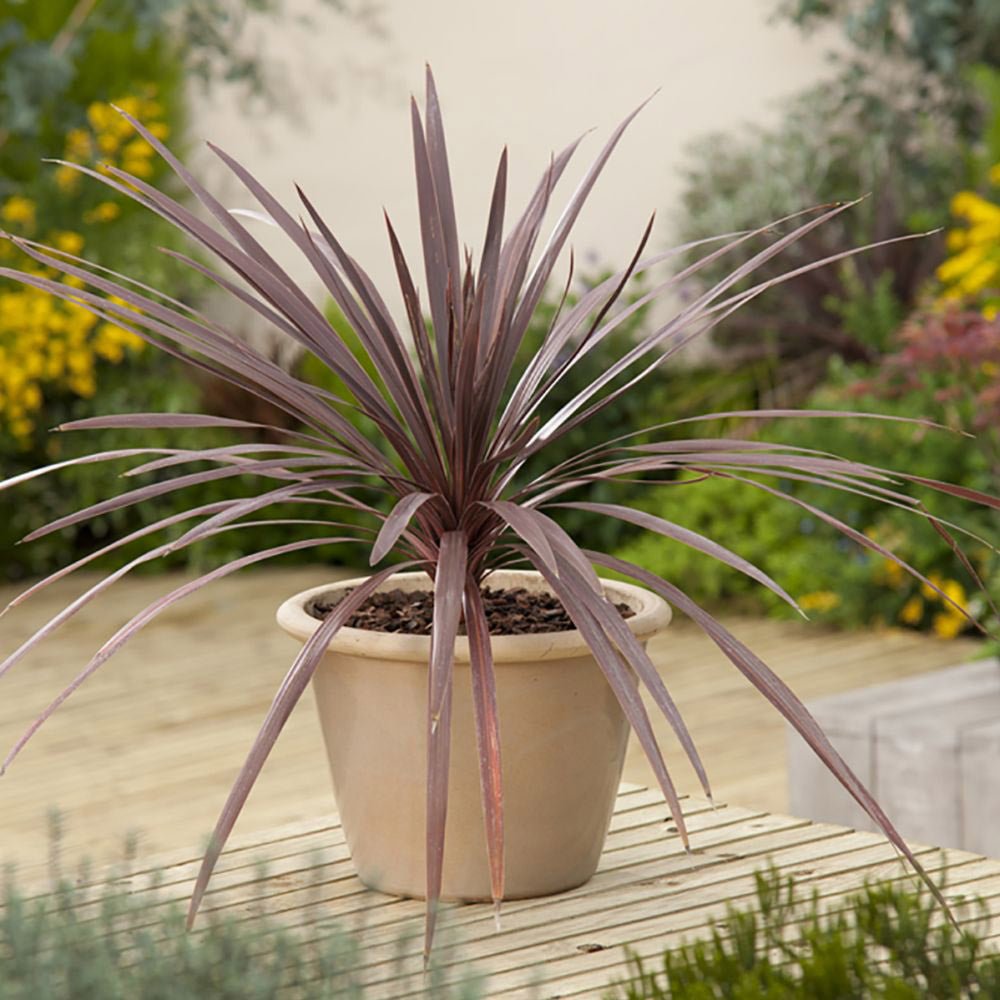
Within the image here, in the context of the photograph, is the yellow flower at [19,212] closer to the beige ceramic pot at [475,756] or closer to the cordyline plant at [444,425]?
the cordyline plant at [444,425]

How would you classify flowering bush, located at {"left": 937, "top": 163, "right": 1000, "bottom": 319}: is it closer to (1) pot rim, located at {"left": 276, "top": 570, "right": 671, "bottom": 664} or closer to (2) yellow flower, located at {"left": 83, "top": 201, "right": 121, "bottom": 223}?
(2) yellow flower, located at {"left": 83, "top": 201, "right": 121, "bottom": 223}

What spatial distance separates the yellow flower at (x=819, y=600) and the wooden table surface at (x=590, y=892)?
10.8ft

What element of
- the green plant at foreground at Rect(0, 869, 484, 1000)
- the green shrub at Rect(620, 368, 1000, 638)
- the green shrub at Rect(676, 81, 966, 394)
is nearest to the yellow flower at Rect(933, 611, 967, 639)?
the green shrub at Rect(620, 368, 1000, 638)

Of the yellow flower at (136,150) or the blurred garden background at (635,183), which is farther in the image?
the yellow flower at (136,150)

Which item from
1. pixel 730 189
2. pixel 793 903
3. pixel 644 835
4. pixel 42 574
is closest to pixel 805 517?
Result: pixel 730 189

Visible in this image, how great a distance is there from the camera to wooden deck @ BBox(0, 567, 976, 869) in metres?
3.76

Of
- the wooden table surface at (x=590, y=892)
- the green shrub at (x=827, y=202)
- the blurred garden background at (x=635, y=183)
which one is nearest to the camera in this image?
the wooden table surface at (x=590, y=892)

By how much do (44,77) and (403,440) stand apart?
473cm

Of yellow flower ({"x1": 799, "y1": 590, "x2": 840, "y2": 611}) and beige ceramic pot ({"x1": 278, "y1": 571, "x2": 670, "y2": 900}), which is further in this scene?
yellow flower ({"x1": 799, "y1": 590, "x2": 840, "y2": 611})

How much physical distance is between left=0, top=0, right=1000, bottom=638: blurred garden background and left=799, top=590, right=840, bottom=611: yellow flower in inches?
0.5

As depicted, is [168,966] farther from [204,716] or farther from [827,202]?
[827,202]

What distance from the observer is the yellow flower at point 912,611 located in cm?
509

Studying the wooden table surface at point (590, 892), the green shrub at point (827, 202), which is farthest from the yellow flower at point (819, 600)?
the wooden table surface at point (590, 892)

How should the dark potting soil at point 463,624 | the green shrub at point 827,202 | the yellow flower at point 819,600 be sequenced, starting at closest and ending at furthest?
the dark potting soil at point 463,624
the yellow flower at point 819,600
the green shrub at point 827,202
